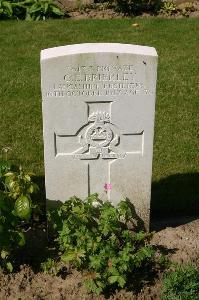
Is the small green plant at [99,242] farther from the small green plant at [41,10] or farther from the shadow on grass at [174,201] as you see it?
the small green plant at [41,10]

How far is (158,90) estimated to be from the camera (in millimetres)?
8070

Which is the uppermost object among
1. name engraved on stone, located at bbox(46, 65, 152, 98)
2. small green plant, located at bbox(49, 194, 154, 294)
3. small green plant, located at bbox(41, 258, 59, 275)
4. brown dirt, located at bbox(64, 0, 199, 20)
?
brown dirt, located at bbox(64, 0, 199, 20)

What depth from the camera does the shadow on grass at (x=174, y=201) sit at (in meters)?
5.54

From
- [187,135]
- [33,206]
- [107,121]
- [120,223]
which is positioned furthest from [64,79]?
[187,135]

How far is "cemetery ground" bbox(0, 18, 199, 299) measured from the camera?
4.69 m

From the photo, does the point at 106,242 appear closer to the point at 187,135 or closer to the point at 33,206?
the point at 33,206

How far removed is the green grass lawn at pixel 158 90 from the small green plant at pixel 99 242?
91cm

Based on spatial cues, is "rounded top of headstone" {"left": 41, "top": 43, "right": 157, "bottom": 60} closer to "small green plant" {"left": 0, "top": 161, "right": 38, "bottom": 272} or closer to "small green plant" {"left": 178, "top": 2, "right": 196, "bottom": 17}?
"small green plant" {"left": 0, "top": 161, "right": 38, "bottom": 272}

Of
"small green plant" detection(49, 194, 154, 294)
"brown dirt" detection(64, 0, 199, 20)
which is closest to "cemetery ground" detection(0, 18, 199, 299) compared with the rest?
"small green plant" detection(49, 194, 154, 294)

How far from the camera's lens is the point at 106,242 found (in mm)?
4590

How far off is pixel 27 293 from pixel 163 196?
72.0 inches

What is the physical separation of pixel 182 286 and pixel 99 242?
689mm

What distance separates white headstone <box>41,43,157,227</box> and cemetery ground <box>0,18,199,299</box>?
1.72ft

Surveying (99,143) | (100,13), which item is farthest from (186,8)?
(99,143)
